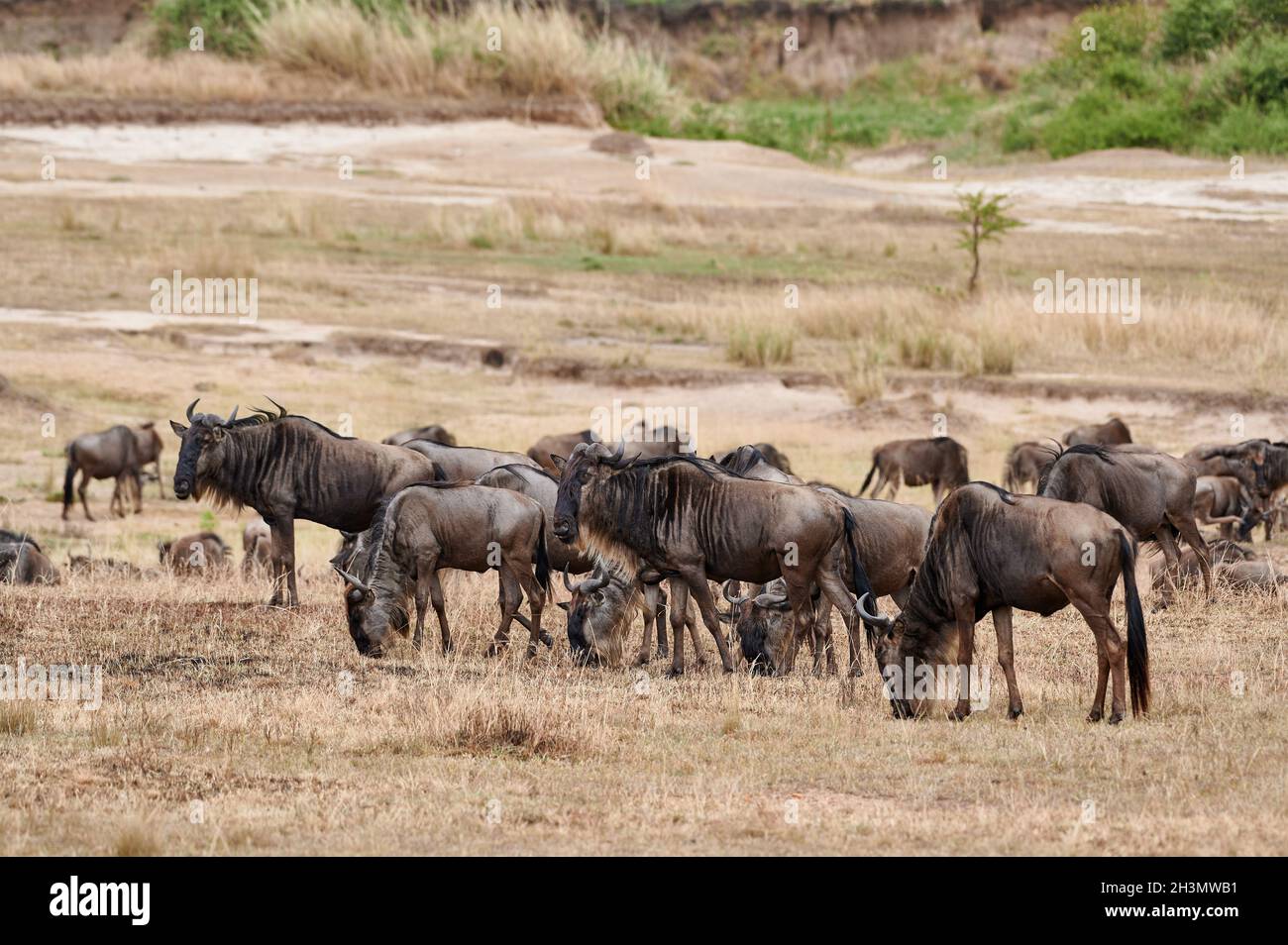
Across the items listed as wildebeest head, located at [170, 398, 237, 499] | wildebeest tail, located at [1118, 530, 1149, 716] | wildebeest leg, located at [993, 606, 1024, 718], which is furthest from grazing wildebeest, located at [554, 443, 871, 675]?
wildebeest head, located at [170, 398, 237, 499]

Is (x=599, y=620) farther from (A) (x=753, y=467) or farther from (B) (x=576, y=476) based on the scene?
(A) (x=753, y=467)

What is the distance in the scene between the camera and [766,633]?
40.1ft

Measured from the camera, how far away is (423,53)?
55.2m

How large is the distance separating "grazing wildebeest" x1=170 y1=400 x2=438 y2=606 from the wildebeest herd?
0.05 ft

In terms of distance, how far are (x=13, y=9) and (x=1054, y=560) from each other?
65648 millimetres

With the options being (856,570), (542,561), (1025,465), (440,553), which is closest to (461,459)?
(542,561)

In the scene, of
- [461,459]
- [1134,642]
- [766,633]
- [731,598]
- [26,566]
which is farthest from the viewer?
[26,566]

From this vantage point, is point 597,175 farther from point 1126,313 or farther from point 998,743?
point 998,743

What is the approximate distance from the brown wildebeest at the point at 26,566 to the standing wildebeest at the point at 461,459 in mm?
3131

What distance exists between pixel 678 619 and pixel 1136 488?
13.8ft

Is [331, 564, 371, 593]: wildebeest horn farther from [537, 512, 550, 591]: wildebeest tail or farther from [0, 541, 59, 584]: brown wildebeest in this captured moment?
[0, 541, 59, 584]: brown wildebeest

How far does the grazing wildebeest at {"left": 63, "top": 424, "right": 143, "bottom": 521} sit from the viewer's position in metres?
20.3

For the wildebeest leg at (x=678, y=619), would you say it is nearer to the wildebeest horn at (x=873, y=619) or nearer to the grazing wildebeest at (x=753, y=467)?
the grazing wildebeest at (x=753, y=467)
